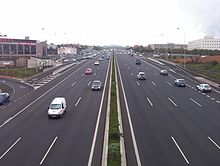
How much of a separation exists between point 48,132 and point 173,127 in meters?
10.5

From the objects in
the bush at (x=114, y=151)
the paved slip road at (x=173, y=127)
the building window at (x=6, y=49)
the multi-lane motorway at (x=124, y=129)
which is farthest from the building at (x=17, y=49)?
the bush at (x=114, y=151)

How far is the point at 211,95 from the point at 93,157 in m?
30.5

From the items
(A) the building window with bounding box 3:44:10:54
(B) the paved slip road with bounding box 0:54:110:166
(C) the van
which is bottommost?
(B) the paved slip road with bounding box 0:54:110:166

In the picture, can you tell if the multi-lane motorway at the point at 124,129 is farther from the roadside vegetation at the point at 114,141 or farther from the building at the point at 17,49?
the building at the point at 17,49

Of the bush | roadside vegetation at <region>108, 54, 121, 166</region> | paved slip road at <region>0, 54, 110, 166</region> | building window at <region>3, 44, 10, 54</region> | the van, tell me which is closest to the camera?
roadside vegetation at <region>108, 54, 121, 166</region>

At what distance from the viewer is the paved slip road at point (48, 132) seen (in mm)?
22547

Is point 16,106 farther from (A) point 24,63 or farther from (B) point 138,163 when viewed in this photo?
(A) point 24,63

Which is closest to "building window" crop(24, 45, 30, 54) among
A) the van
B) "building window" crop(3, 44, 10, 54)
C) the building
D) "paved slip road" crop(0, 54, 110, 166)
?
A: the building

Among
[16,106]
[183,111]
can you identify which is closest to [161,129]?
[183,111]

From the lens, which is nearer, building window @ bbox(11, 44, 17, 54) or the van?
the van

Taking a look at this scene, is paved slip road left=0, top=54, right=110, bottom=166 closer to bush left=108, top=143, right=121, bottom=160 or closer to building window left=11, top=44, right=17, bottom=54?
bush left=108, top=143, right=121, bottom=160

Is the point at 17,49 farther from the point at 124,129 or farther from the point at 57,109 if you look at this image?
the point at 124,129

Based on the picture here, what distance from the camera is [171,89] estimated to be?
54625mm

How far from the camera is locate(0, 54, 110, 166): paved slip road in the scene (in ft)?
74.0
